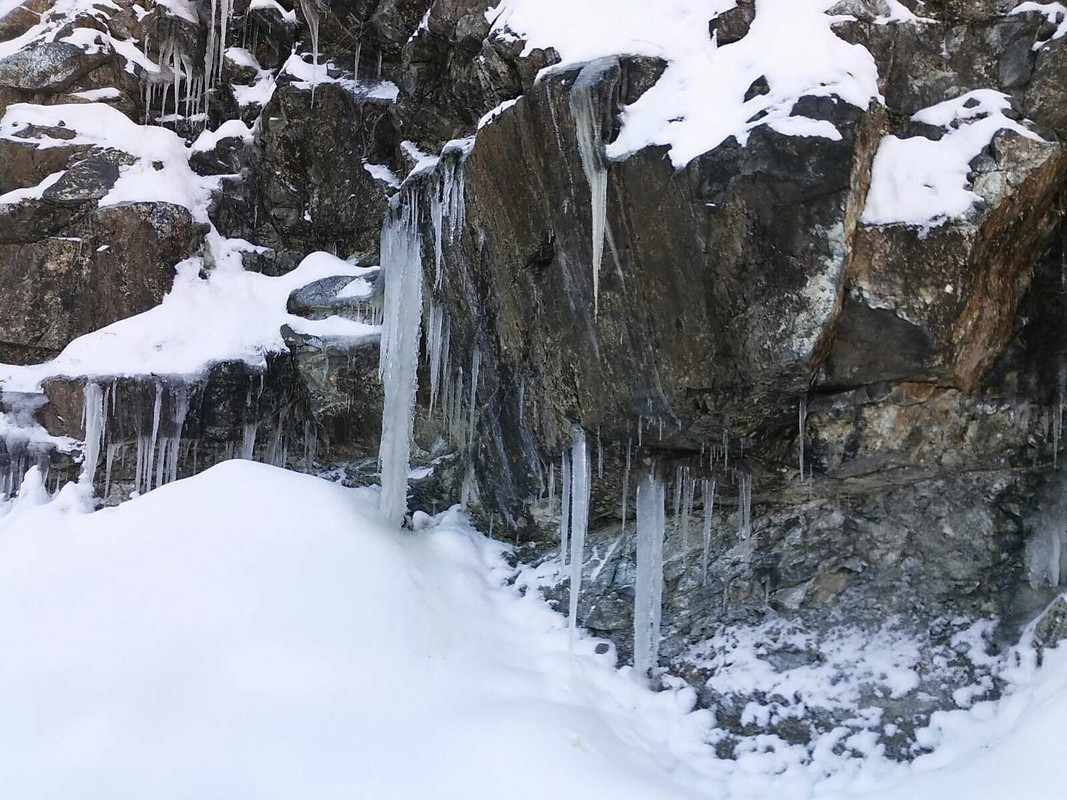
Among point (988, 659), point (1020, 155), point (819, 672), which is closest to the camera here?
point (1020, 155)

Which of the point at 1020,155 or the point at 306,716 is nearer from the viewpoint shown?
the point at 306,716

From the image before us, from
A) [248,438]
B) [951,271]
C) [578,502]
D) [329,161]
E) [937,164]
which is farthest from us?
[329,161]

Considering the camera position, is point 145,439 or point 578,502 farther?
point 145,439

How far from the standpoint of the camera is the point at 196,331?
35.2 feet

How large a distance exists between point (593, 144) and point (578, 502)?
3.16 metres

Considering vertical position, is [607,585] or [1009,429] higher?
[1009,429]

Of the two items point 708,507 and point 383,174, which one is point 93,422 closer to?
point 383,174

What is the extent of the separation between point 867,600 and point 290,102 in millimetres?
11023

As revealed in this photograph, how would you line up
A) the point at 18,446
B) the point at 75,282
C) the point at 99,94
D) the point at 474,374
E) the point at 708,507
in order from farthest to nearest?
Result: the point at 99,94
the point at 75,282
the point at 18,446
the point at 474,374
the point at 708,507

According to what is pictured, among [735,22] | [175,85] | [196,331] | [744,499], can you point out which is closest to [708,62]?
[735,22]

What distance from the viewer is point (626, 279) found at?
6.20m

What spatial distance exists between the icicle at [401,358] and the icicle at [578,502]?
2.10m

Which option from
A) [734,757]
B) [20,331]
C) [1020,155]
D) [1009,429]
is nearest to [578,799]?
[734,757]

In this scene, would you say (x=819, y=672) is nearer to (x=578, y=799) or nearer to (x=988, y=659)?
(x=988, y=659)
